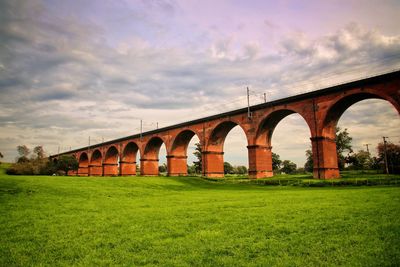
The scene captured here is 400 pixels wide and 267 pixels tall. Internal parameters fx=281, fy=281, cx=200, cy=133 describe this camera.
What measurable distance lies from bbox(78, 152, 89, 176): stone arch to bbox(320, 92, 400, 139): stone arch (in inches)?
2477

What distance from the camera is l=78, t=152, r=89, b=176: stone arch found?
241 ft

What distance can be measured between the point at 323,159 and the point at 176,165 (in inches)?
883

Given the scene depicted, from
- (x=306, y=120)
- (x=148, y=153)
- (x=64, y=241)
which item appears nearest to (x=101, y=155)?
(x=148, y=153)

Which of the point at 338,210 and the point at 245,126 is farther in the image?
the point at 245,126

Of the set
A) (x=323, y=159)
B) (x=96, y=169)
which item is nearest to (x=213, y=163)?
(x=323, y=159)

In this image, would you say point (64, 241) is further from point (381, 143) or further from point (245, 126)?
point (381, 143)

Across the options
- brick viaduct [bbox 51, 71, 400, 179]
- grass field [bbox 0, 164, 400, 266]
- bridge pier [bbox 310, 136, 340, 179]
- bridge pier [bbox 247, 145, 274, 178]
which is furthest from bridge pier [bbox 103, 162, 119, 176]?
grass field [bbox 0, 164, 400, 266]

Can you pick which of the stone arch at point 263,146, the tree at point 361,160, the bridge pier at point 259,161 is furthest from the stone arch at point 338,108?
the tree at point 361,160

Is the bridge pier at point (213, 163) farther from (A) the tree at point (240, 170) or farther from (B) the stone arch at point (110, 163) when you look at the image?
(A) the tree at point (240, 170)

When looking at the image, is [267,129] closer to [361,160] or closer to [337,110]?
[337,110]

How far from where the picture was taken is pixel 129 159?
181 ft

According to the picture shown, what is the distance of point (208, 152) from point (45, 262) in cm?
3131

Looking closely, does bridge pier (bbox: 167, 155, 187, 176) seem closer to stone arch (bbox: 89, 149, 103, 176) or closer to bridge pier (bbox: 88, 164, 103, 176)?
stone arch (bbox: 89, 149, 103, 176)

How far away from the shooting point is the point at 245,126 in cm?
3144
